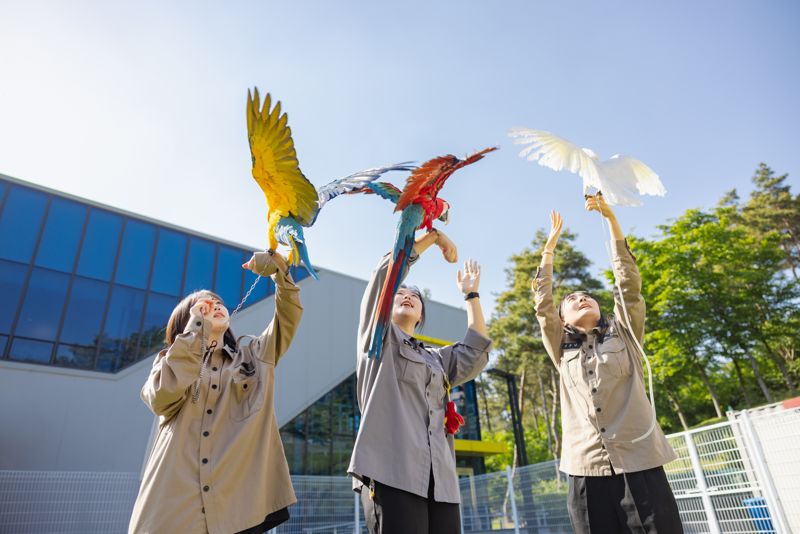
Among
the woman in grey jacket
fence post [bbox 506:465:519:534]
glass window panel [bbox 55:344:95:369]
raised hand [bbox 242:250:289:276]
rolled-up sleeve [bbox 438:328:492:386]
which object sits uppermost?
glass window panel [bbox 55:344:95:369]

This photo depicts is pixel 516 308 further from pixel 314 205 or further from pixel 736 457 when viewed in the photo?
pixel 314 205

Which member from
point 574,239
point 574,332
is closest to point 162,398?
point 574,332

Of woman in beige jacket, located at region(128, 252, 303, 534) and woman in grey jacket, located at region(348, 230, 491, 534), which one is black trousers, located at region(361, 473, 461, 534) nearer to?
woman in grey jacket, located at region(348, 230, 491, 534)

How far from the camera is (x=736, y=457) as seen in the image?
5141 mm

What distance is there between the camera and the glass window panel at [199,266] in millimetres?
13648

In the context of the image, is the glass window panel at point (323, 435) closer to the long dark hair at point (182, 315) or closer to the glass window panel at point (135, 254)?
the glass window panel at point (135, 254)

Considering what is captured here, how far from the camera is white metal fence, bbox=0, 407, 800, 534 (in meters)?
4.75

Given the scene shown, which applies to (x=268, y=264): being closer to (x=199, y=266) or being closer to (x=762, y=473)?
(x=762, y=473)

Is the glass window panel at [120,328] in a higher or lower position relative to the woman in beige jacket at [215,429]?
higher

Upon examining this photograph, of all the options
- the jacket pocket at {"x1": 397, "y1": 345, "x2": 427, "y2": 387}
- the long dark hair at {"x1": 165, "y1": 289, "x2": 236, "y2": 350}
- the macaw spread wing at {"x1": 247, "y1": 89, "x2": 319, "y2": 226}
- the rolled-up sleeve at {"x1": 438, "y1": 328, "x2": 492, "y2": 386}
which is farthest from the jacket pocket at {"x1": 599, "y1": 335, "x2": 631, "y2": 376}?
the long dark hair at {"x1": 165, "y1": 289, "x2": 236, "y2": 350}

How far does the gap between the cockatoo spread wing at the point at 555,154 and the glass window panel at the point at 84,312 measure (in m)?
12.3

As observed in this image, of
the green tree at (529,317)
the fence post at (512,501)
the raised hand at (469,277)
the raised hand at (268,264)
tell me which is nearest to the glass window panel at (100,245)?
the fence post at (512,501)

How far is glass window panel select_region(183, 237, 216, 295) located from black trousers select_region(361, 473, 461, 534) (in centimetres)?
1270

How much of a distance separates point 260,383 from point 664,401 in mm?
25709
